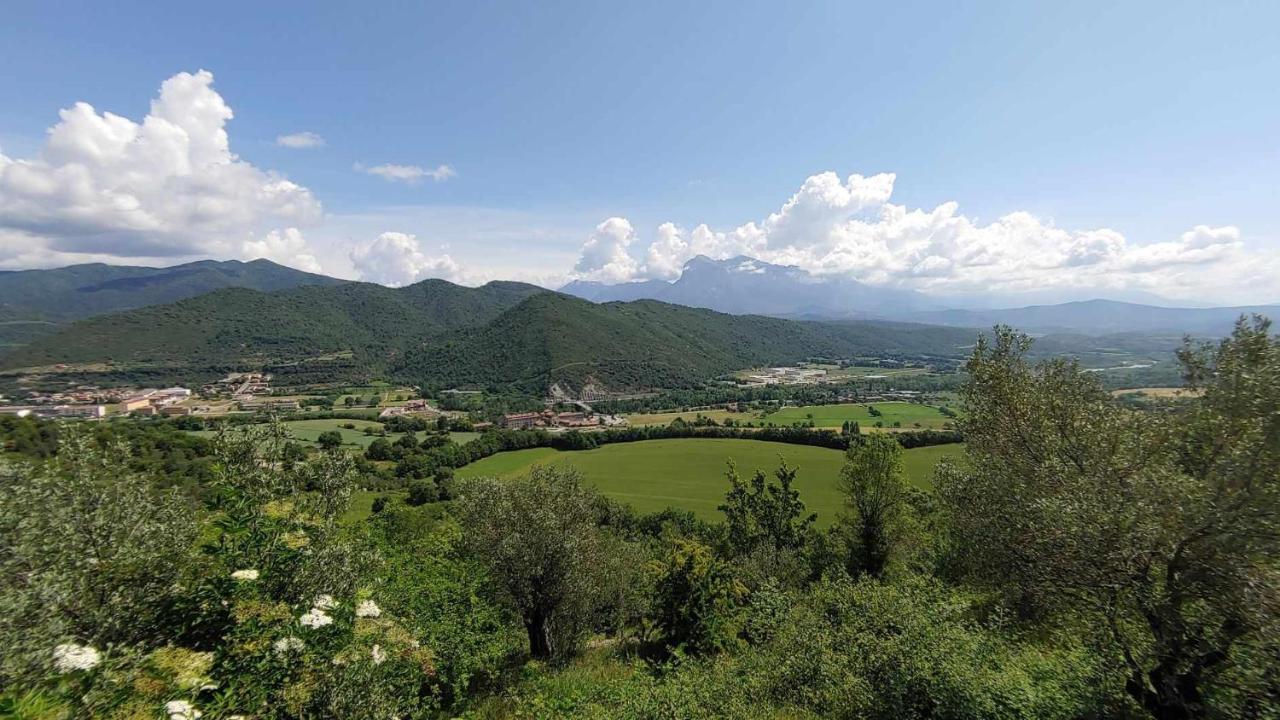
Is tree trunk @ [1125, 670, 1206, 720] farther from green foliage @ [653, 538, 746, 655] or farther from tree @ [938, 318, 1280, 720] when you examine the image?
green foliage @ [653, 538, 746, 655]

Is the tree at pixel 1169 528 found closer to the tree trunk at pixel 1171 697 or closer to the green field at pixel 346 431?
the tree trunk at pixel 1171 697

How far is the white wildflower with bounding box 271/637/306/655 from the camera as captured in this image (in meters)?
7.32

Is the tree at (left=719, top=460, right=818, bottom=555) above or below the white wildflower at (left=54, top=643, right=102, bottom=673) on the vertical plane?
below

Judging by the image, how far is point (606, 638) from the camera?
24766 mm

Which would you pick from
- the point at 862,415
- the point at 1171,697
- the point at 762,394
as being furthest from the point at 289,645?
the point at 762,394

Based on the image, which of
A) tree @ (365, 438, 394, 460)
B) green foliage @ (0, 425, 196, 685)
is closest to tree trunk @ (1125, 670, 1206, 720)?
green foliage @ (0, 425, 196, 685)

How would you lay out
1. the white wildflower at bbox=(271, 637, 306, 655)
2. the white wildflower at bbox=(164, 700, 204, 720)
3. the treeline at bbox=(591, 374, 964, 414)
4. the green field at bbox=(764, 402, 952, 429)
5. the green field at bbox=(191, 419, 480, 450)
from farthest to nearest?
the treeline at bbox=(591, 374, 964, 414) → the green field at bbox=(764, 402, 952, 429) → the green field at bbox=(191, 419, 480, 450) → the white wildflower at bbox=(271, 637, 306, 655) → the white wildflower at bbox=(164, 700, 204, 720)

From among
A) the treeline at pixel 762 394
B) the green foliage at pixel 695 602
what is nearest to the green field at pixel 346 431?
the treeline at pixel 762 394

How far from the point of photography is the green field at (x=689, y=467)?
59.9 metres

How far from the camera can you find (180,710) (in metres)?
5.95

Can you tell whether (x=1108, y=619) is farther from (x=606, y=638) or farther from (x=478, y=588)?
(x=606, y=638)

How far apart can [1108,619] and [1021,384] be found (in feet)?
21.5

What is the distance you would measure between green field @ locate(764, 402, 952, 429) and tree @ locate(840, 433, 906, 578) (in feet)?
229

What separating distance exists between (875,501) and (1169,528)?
2325cm
